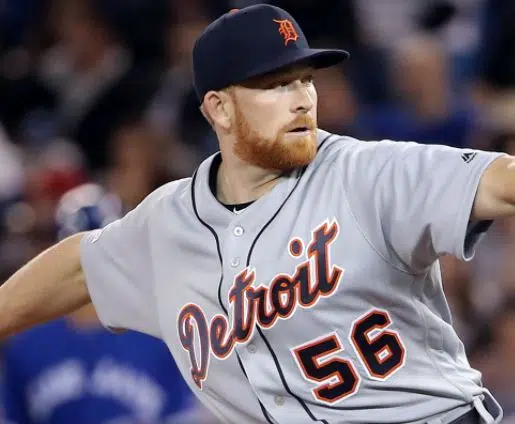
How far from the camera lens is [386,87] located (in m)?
6.38

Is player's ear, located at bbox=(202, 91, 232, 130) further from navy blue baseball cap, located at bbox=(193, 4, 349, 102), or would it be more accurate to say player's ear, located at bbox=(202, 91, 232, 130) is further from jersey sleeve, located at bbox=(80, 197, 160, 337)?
jersey sleeve, located at bbox=(80, 197, 160, 337)

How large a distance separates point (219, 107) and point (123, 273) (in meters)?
0.52

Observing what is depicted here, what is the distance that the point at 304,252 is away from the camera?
298 cm

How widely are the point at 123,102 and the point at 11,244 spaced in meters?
1.13

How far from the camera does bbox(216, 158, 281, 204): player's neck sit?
125 inches

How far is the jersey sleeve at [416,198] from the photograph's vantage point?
2.75 metres

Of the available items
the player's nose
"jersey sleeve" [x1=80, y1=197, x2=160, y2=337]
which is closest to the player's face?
the player's nose

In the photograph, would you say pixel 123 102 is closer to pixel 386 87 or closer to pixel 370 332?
pixel 386 87

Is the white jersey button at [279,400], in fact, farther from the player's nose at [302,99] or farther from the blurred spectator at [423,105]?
the blurred spectator at [423,105]

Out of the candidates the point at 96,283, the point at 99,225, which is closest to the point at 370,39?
the point at 99,225

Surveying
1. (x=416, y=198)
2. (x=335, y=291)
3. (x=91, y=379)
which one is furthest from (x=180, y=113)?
(x=416, y=198)

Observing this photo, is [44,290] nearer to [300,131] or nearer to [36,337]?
[300,131]

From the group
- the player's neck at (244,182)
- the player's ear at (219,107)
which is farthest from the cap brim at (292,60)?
the player's neck at (244,182)

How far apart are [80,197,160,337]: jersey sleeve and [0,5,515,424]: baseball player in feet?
0.17
